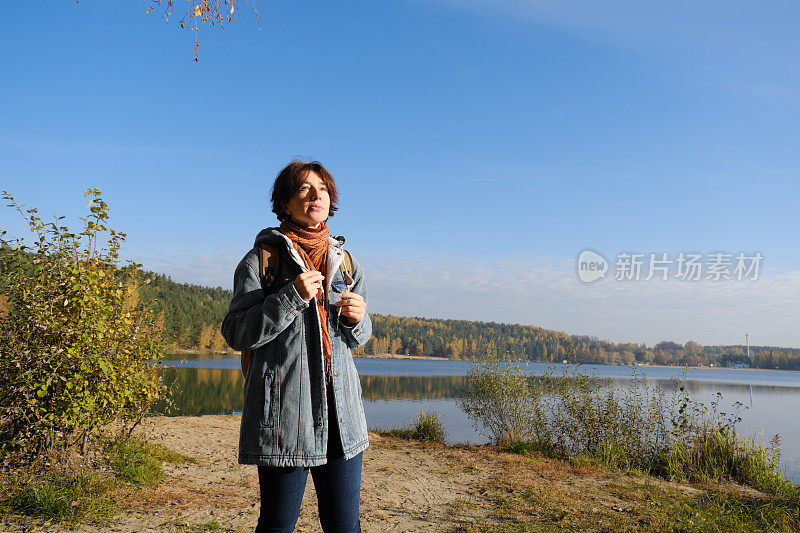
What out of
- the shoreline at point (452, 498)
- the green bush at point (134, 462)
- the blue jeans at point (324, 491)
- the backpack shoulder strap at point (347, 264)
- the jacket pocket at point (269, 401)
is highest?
the backpack shoulder strap at point (347, 264)

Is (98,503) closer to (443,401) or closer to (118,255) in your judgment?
(118,255)

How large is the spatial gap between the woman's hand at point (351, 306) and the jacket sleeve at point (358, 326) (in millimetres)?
37

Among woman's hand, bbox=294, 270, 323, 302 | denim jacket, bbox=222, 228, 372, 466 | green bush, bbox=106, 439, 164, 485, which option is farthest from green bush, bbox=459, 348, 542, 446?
woman's hand, bbox=294, 270, 323, 302

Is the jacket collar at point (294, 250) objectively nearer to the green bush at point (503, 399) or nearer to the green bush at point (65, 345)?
the green bush at point (65, 345)

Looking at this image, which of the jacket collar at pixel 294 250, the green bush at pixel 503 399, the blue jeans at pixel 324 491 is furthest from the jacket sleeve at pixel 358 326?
the green bush at pixel 503 399

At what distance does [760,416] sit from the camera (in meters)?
19.9

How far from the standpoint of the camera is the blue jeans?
1909 mm

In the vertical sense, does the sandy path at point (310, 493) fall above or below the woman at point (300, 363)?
below

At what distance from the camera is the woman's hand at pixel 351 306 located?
6.73 ft

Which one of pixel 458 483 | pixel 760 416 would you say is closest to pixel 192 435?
pixel 458 483

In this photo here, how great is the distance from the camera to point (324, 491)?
2.00 metres

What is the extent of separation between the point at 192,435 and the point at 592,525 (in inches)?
244

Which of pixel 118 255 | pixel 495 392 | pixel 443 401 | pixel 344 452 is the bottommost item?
pixel 443 401

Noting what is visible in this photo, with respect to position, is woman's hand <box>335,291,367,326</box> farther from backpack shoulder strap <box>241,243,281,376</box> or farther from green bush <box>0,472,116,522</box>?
green bush <box>0,472,116,522</box>
